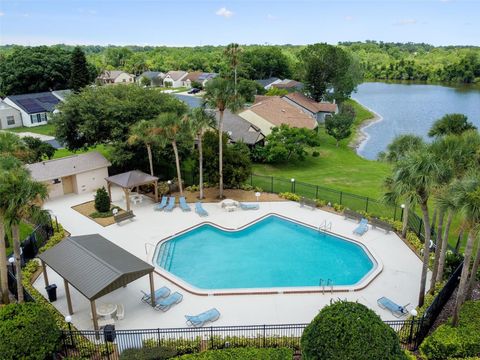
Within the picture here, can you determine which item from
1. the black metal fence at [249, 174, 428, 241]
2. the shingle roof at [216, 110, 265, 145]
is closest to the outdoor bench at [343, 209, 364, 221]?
the black metal fence at [249, 174, 428, 241]

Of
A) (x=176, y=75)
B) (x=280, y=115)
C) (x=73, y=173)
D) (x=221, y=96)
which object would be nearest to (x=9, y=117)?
(x=73, y=173)

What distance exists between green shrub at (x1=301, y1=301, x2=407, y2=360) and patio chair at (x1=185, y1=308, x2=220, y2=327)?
496cm

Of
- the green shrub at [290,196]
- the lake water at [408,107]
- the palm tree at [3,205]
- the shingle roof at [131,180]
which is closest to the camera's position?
the palm tree at [3,205]

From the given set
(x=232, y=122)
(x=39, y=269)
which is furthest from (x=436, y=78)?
(x=39, y=269)

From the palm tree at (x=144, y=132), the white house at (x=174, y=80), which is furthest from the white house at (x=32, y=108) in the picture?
the white house at (x=174, y=80)

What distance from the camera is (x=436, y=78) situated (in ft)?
379

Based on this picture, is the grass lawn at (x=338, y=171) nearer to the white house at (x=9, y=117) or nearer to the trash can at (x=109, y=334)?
the trash can at (x=109, y=334)

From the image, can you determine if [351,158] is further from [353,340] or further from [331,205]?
[353,340]

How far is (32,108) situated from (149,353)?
5084cm

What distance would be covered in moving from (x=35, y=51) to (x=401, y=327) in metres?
76.3

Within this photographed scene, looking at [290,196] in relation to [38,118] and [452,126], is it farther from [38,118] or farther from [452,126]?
[38,118]

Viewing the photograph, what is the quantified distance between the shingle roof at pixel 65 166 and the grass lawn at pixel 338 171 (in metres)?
13.6

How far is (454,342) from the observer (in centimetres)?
1275

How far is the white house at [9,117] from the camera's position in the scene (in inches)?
2030
